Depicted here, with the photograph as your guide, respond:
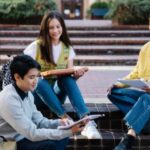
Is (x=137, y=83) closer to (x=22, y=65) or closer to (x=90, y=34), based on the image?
(x=22, y=65)

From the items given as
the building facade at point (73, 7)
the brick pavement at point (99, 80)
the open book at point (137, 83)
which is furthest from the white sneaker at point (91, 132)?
the building facade at point (73, 7)

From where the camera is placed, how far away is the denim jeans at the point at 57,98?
4477 millimetres

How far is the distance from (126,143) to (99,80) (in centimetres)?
331

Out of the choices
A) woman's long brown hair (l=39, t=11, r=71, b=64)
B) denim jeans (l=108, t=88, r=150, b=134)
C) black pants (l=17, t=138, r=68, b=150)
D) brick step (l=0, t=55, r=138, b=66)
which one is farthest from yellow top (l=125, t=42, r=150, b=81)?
brick step (l=0, t=55, r=138, b=66)

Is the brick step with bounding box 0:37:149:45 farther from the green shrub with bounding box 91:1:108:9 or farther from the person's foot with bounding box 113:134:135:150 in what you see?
the green shrub with bounding box 91:1:108:9

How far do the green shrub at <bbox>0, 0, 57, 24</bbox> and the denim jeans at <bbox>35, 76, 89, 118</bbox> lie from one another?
8474mm

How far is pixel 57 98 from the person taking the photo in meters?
4.57

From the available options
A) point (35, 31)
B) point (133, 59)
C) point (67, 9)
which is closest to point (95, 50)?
point (133, 59)

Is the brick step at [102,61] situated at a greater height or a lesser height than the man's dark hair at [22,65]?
lesser

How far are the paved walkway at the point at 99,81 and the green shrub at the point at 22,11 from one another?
444 cm

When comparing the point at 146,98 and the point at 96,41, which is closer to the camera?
the point at 146,98

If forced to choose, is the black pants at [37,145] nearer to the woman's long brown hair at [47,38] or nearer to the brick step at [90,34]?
the woman's long brown hair at [47,38]

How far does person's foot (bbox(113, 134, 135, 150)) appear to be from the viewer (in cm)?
422

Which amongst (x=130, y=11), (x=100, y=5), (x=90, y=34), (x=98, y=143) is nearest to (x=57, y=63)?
(x=98, y=143)
